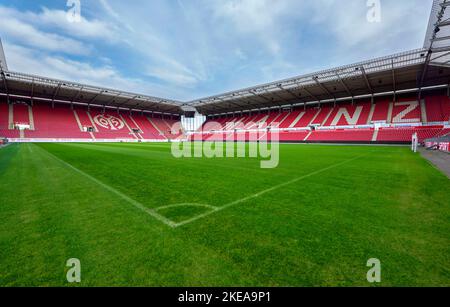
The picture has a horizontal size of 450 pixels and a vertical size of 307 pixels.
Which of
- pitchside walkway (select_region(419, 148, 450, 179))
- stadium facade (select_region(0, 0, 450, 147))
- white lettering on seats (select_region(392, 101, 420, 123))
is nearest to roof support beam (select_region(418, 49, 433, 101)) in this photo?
stadium facade (select_region(0, 0, 450, 147))

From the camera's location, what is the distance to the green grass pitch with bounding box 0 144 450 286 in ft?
6.01

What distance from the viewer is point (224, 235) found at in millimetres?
2604

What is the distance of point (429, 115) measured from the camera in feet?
94.6

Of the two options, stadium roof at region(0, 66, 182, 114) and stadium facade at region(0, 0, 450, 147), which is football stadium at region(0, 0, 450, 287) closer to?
stadium facade at region(0, 0, 450, 147)

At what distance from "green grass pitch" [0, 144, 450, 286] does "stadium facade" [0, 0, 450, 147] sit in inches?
752

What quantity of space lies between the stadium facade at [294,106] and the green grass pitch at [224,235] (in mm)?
19102

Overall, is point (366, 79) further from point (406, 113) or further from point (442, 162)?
point (442, 162)

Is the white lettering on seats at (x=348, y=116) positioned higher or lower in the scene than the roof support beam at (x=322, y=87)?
lower

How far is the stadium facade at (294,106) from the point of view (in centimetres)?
2625

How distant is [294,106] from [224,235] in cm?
4886

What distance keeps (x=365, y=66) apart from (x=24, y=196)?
3452 centimetres

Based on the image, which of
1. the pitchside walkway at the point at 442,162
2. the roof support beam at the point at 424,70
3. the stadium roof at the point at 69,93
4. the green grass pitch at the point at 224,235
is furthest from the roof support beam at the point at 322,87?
the stadium roof at the point at 69,93

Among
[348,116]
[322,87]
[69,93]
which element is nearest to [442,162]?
[322,87]

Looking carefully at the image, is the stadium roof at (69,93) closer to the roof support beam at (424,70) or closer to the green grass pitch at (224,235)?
the green grass pitch at (224,235)
